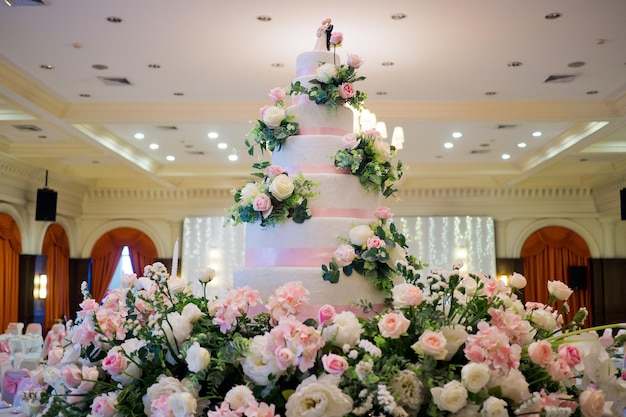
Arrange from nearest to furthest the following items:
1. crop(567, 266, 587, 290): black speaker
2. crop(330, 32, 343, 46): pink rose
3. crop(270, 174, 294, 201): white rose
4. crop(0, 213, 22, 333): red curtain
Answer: crop(270, 174, 294, 201): white rose < crop(330, 32, 343, 46): pink rose < crop(0, 213, 22, 333): red curtain < crop(567, 266, 587, 290): black speaker

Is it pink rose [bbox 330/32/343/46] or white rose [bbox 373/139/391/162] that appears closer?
white rose [bbox 373/139/391/162]

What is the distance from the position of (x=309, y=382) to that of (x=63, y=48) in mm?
5769

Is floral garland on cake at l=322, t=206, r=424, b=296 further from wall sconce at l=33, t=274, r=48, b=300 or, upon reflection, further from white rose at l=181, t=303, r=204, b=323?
wall sconce at l=33, t=274, r=48, b=300

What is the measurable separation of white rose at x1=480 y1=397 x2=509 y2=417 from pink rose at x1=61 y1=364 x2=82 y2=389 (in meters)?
1.22

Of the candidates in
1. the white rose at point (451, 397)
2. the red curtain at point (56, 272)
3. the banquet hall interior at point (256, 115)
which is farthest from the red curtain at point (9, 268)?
the white rose at point (451, 397)

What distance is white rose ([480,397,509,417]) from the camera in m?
1.84

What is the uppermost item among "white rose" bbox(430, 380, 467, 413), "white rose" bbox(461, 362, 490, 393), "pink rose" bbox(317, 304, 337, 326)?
"pink rose" bbox(317, 304, 337, 326)

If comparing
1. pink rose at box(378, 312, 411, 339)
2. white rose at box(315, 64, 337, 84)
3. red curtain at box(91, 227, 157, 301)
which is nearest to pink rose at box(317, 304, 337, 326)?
pink rose at box(378, 312, 411, 339)

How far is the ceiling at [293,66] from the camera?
5.90 metres

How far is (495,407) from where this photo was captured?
6.04ft

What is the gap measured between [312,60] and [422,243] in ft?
41.6

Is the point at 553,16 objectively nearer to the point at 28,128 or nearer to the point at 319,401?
the point at 319,401

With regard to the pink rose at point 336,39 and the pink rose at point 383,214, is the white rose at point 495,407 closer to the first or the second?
the pink rose at point 383,214

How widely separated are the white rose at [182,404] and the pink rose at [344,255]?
99cm
